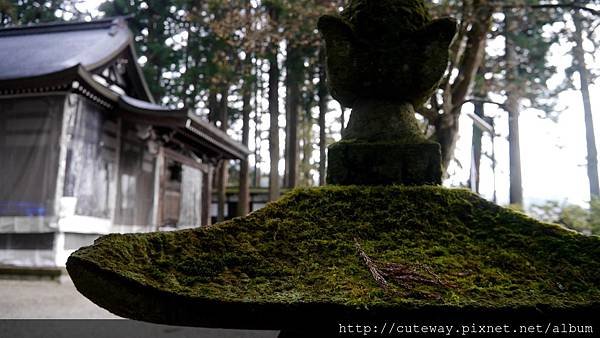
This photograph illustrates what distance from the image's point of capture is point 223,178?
16.9 meters

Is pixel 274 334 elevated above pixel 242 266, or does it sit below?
below

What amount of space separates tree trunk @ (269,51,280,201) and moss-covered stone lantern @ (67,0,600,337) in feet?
43.2

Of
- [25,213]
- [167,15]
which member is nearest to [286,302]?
[25,213]

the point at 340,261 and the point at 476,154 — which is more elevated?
the point at 476,154

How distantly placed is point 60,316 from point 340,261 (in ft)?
18.2

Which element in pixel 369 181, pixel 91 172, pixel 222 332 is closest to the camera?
pixel 369 181

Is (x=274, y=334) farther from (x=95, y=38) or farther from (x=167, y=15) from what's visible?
(x=167, y=15)

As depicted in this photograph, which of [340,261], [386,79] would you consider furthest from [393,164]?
[340,261]

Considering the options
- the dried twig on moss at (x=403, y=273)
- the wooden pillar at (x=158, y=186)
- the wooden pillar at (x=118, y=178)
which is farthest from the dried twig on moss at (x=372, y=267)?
the wooden pillar at (x=158, y=186)

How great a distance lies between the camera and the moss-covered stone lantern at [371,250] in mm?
1038

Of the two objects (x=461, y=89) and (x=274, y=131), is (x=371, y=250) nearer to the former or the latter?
(x=461, y=89)

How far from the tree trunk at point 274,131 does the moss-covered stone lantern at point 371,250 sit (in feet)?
43.2

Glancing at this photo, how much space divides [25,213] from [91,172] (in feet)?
4.76

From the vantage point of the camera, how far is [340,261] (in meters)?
1.25
